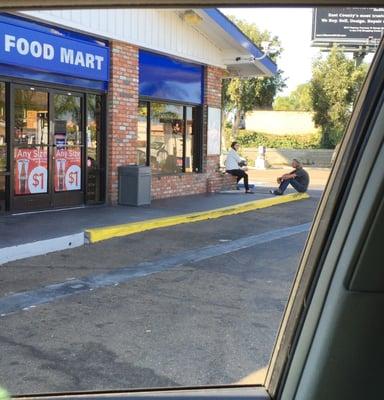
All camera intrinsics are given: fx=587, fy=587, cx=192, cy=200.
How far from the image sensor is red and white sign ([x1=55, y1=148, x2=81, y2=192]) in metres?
12.0

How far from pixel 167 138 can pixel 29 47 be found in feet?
17.9

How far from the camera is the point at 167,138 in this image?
608 inches

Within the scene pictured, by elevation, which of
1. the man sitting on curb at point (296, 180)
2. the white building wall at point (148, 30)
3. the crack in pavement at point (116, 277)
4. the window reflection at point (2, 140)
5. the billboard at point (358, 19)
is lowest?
the crack in pavement at point (116, 277)

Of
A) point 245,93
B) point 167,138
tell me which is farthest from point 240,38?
point 245,93

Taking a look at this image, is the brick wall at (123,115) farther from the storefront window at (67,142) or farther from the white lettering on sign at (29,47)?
the white lettering on sign at (29,47)

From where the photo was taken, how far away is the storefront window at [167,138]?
1477cm

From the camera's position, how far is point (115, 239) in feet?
31.2

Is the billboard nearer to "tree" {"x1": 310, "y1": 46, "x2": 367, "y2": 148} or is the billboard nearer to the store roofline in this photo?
the store roofline

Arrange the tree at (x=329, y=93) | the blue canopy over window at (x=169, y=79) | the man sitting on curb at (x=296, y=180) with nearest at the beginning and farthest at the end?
the blue canopy over window at (x=169, y=79)
the man sitting on curb at (x=296, y=180)
the tree at (x=329, y=93)

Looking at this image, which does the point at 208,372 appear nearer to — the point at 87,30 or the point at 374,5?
the point at 374,5

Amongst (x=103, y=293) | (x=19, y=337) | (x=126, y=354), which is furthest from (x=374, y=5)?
(x=103, y=293)

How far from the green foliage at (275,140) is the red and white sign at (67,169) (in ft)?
94.6

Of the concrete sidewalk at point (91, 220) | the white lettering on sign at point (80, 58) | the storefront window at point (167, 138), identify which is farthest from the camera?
the storefront window at point (167, 138)

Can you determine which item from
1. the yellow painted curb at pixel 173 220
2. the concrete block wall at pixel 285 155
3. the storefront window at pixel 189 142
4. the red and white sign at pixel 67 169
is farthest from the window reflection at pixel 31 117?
the concrete block wall at pixel 285 155
